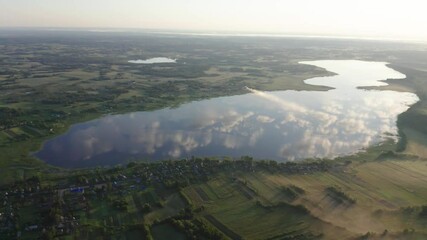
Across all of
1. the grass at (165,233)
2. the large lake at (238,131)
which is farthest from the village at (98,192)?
the large lake at (238,131)

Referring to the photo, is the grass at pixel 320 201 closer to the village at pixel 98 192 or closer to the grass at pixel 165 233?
the village at pixel 98 192

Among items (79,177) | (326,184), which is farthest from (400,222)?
(79,177)

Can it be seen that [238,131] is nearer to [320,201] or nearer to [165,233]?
[320,201]

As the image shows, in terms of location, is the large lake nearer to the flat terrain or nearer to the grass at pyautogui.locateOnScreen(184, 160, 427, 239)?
the flat terrain

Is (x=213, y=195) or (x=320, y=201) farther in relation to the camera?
(x=213, y=195)

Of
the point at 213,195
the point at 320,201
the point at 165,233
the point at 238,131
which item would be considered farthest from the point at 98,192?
the point at 238,131

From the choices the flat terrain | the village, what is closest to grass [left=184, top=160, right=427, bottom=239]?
the flat terrain

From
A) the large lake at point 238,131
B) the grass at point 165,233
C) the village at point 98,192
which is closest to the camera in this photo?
the grass at point 165,233

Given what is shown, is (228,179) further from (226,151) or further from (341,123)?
(341,123)
